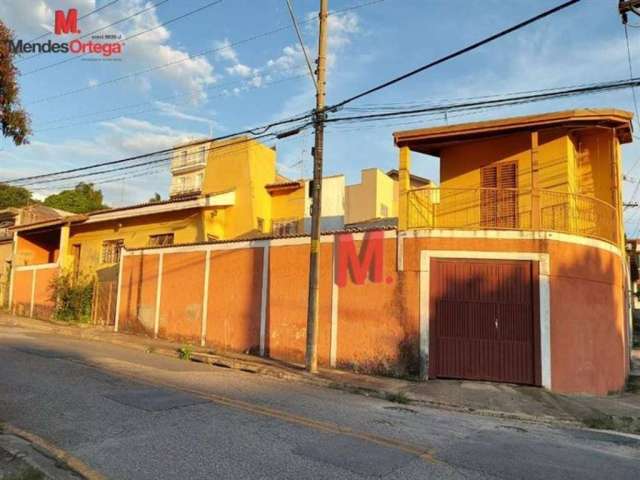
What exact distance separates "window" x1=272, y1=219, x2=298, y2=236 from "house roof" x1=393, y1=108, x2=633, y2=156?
1030 cm

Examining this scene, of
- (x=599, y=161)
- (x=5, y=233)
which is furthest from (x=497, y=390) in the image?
(x=5, y=233)

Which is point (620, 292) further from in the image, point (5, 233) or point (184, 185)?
point (184, 185)

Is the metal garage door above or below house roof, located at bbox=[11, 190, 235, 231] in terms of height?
below

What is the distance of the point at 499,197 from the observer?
15.0 meters

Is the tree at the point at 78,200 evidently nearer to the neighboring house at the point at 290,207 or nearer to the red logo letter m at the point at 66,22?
the neighboring house at the point at 290,207

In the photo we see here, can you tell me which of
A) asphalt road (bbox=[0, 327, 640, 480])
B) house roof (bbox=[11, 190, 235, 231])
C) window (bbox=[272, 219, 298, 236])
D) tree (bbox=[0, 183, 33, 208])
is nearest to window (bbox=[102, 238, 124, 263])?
house roof (bbox=[11, 190, 235, 231])

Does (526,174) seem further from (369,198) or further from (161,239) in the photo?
(369,198)

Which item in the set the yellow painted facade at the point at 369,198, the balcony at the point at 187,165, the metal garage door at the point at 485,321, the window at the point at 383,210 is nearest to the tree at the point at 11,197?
the balcony at the point at 187,165

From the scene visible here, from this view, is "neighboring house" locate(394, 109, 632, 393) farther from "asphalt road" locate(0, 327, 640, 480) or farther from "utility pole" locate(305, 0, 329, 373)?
"asphalt road" locate(0, 327, 640, 480)

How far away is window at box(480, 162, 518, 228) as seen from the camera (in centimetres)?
1470

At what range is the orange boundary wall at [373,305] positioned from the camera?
484 inches

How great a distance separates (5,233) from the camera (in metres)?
30.5

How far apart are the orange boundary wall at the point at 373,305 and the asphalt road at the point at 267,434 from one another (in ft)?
9.27

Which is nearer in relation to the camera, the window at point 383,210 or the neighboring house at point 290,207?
the neighboring house at point 290,207
